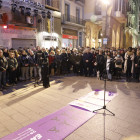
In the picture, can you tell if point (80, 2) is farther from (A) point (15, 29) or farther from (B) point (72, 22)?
(A) point (15, 29)

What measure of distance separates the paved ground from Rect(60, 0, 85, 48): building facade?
1590 centimetres

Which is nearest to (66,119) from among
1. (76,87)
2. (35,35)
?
(76,87)

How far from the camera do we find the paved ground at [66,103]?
388 cm

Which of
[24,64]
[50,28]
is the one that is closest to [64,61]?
[24,64]

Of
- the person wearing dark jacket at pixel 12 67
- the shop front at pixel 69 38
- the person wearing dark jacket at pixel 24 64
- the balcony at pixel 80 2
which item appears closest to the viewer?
the person wearing dark jacket at pixel 12 67

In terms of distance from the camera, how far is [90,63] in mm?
10773

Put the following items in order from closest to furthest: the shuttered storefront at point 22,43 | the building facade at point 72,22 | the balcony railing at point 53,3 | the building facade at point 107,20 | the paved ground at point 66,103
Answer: the paved ground at point 66,103, the shuttered storefront at point 22,43, the balcony railing at point 53,3, the building facade at point 72,22, the building facade at point 107,20

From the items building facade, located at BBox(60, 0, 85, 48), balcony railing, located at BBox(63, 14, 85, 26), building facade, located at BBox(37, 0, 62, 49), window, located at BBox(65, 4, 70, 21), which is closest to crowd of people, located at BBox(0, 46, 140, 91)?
building facade, located at BBox(37, 0, 62, 49)

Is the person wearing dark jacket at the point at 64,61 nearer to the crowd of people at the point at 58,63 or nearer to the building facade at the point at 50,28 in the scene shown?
the crowd of people at the point at 58,63

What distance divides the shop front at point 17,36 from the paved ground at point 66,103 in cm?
916

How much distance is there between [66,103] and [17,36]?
12956 mm

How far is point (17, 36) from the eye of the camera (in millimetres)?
16578

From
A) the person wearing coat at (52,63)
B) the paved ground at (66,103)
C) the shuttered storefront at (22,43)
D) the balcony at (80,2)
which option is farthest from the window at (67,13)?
the paved ground at (66,103)

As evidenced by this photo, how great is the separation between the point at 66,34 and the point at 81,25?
4.01m
